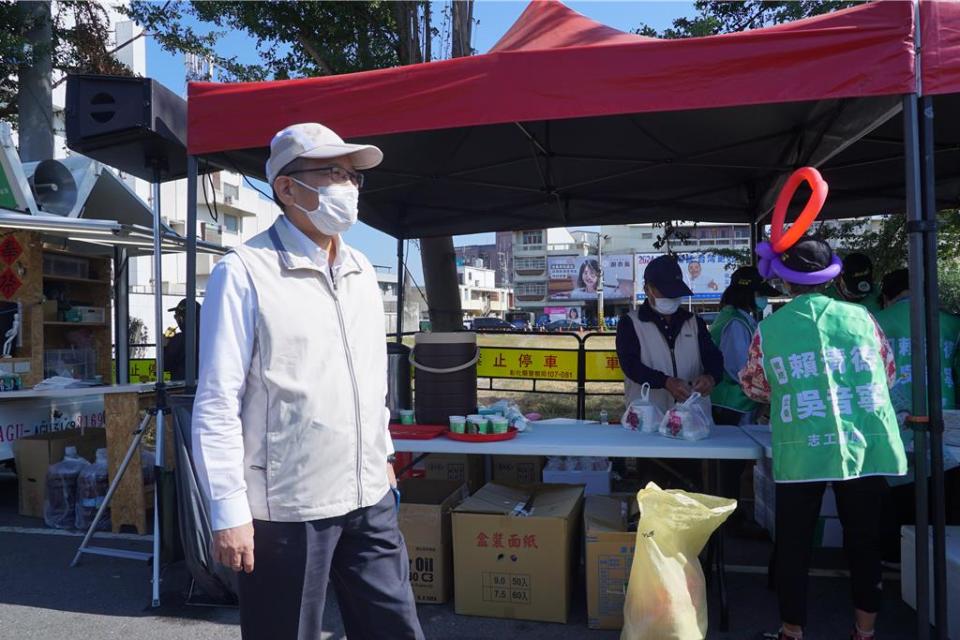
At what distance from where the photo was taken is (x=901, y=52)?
8.47 feet

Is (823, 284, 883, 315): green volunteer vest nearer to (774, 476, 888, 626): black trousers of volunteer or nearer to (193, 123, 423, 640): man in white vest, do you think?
(774, 476, 888, 626): black trousers of volunteer

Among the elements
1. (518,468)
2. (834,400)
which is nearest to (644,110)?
(834,400)

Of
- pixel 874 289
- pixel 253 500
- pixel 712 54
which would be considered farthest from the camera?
pixel 874 289

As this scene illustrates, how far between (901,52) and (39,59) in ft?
33.1

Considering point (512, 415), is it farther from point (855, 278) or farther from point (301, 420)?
point (855, 278)

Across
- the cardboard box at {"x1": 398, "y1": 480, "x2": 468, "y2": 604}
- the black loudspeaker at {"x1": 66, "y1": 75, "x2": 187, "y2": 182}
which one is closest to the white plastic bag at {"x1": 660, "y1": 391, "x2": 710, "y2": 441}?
the cardboard box at {"x1": 398, "y1": 480, "x2": 468, "y2": 604}

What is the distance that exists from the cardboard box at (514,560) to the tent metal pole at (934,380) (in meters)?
1.45

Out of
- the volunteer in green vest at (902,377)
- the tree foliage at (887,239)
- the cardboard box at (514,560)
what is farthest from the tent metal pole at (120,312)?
the tree foliage at (887,239)

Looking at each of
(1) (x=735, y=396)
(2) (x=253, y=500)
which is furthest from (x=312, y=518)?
(1) (x=735, y=396)

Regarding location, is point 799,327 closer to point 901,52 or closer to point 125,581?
point 901,52

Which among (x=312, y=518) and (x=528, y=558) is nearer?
(x=312, y=518)

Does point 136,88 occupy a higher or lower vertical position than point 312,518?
higher

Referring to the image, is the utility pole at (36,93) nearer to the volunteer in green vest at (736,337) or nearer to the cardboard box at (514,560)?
the cardboard box at (514,560)

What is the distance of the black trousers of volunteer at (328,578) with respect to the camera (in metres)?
1.71
